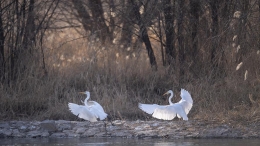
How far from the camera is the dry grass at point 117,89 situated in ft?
36.5

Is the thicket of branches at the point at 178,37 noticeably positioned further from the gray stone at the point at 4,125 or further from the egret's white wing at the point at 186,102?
the egret's white wing at the point at 186,102

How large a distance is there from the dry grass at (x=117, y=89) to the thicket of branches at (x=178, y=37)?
0.23ft

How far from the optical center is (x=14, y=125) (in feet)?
34.3

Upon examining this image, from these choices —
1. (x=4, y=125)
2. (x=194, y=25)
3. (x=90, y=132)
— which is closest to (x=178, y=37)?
(x=194, y=25)

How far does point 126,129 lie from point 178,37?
414cm

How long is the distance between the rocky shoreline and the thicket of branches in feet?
5.24

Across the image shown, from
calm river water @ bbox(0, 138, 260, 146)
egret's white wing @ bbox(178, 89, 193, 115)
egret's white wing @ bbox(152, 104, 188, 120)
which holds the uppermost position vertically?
egret's white wing @ bbox(178, 89, 193, 115)

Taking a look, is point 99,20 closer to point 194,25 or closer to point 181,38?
point 181,38

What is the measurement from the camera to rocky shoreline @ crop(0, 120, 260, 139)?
962 cm

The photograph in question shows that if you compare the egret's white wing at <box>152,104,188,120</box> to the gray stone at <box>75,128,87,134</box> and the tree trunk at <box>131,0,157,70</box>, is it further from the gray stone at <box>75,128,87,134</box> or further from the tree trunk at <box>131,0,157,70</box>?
the tree trunk at <box>131,0,157,70</box>

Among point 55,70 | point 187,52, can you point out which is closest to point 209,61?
point 187,52

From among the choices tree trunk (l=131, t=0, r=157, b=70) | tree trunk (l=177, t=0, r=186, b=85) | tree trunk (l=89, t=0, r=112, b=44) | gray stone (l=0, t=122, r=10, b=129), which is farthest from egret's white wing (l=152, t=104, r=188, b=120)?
tree trunk (l=89, t=0, r=112, b=44)

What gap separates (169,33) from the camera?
13.6 metres

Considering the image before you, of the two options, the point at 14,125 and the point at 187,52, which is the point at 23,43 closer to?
the point at 14,125
